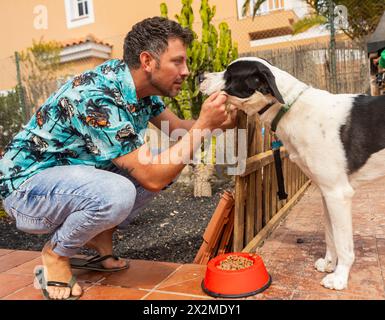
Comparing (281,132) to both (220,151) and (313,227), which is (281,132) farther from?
(220,151)

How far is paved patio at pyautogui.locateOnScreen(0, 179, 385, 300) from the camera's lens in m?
2.24

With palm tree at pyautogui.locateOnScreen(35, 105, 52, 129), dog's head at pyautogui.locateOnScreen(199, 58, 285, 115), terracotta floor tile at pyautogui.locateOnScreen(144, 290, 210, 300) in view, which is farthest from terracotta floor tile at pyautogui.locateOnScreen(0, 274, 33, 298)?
dog's head at pyautogui.locateOnScreen(199, 58, 285, 115)

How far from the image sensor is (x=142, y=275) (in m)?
2.63

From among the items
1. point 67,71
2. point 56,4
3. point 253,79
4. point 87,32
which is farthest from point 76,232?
point 56,4

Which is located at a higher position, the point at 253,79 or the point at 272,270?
the point at 253,79

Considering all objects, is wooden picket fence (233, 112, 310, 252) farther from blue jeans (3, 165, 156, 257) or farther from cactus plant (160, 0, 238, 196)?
cactus plant (160, 0, 238, 196)

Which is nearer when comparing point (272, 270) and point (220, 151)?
point (272, 270)

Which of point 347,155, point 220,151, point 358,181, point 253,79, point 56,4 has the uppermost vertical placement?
point 56,4

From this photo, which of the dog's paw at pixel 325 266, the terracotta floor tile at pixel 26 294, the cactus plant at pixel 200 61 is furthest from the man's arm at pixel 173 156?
the cactus plant at pixel 200 61

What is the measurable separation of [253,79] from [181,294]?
51.9 inches

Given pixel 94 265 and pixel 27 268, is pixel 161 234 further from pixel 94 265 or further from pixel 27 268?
pixel 27 268

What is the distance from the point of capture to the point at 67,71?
11.4 m

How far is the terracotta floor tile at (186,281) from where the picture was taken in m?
2.33

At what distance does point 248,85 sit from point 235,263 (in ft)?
3.33
